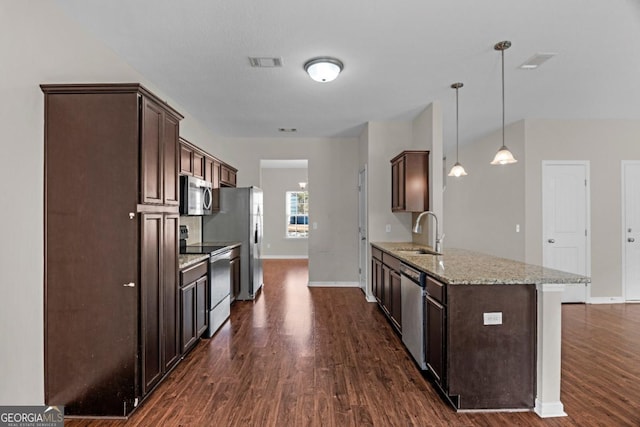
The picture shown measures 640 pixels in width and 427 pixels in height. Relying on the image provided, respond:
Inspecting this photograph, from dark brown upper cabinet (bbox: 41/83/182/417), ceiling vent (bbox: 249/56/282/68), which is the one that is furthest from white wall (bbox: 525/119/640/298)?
dark brown upper cabinet (bbox: 41/83/182/417)

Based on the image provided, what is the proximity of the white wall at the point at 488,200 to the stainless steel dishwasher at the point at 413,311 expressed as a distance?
285 centimetres

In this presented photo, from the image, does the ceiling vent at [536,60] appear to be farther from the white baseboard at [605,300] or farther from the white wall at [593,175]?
the white baseboard at [605,300]

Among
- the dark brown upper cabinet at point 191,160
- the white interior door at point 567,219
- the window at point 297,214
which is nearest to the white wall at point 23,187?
the dark brown upper cabinet at point 191,160

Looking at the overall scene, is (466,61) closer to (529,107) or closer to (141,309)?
(529,107)

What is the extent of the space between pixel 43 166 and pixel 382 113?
388 cm

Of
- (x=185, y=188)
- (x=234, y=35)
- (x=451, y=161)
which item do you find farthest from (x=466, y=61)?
(x=451, y=161)

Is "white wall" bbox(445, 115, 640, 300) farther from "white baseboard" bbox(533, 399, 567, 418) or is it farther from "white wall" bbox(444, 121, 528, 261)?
"white baseboard" bbox(533, 399, 567, 418)

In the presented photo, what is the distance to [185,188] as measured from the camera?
359 centimetres

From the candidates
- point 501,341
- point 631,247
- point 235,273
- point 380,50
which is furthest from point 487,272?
point 631,247

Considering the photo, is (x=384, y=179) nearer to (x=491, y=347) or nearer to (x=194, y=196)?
(x=194, y=196)

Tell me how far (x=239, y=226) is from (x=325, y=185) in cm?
191

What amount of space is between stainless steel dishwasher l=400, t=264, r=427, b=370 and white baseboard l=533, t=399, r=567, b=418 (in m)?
0.81

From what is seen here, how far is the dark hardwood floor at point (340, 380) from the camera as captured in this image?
2137 mm

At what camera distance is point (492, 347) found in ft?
7.24
